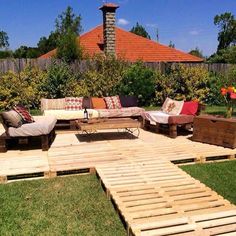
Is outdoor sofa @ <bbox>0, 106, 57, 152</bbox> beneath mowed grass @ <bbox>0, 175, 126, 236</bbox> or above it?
above

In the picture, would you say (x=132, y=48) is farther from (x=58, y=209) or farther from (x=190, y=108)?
(x=58, y=209)

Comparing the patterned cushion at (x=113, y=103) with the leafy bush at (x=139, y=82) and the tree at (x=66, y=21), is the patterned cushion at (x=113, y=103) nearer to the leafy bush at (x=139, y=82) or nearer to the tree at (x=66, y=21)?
the leafy bush at (x=139, y=82)

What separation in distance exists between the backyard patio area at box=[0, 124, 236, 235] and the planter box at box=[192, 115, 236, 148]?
0.76ft

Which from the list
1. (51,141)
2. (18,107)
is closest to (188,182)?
(51,141)

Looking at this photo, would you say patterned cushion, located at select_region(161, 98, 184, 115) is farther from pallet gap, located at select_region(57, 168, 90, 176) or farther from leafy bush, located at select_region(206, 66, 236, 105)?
leafy bush, located at select_region(206, 66, 236, 105)

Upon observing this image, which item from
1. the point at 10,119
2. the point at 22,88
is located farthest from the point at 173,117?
the point at 22,88

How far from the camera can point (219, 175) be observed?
5797 mm

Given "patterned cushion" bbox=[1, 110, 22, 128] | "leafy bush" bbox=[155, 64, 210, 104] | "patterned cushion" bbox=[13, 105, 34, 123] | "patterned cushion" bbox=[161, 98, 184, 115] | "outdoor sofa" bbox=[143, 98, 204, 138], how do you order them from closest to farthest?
1. "patterned cushion" bbox=[1, 110, 22, 128]
2. "patterned cushion" bbox=[13, 105, 34, 123]
3. "outdoor sofa" bbox=[143, 98, 204, 138]
4. "patterned cushion" bbox=[161, 98, 184, 115]
5. "leafy bush" bbox=[155, 64, 210, 104]

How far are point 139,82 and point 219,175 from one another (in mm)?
8713

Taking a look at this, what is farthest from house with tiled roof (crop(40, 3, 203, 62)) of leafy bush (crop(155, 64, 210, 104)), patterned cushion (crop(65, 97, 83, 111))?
patterned cushion (crop(65, 97, 83, 111))

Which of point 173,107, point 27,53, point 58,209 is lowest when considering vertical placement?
point 58,209

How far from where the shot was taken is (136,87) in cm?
1420

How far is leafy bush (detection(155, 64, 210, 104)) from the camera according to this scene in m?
15.0

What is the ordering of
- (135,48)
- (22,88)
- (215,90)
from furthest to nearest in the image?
1. (135,48)
2. (215,90)
3. (22,88)
